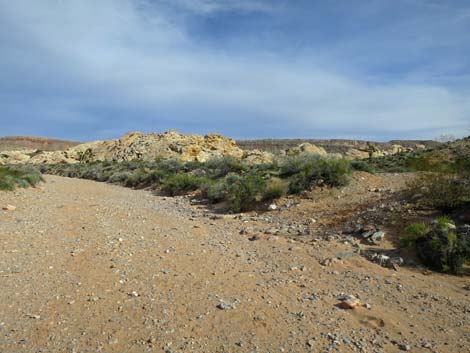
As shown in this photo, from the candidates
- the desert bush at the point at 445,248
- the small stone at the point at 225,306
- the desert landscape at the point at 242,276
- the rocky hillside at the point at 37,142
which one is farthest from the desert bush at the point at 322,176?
the rocky hillside at the point at 37,142

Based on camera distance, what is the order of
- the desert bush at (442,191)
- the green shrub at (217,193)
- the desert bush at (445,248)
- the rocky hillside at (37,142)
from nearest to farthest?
the desert bush at (445,248) → the desert bush at (442,191) → the green shrub at (217,193) → the rocky hillside at (37,142)

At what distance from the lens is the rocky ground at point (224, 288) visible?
391cm

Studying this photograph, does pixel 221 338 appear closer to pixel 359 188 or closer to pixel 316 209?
pixel 316 209

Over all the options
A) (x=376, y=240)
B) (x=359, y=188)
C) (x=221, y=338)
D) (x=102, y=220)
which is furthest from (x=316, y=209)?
(x=221, y=338)

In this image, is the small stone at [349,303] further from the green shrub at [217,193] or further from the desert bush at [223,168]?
the desert bush at [223,168]

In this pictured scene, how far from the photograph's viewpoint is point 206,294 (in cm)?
500

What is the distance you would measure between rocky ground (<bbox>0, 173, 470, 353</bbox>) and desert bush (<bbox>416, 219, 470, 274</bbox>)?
227 millimetres

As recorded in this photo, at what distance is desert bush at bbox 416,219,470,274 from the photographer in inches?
227

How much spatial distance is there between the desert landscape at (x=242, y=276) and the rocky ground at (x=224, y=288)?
0.07 feet

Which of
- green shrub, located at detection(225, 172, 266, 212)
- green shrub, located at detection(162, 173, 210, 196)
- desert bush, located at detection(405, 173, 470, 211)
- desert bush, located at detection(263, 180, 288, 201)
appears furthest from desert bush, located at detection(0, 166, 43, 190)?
desert bush, located at detection(405, 173, 470, 211)

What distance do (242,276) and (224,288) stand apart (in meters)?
0.57

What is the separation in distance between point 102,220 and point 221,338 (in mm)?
6413

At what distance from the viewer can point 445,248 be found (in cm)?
589

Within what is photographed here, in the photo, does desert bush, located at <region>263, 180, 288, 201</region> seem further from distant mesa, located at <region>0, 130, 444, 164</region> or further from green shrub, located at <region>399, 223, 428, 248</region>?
distant mesa, located at <region>0, 130, 444, 164</region>
